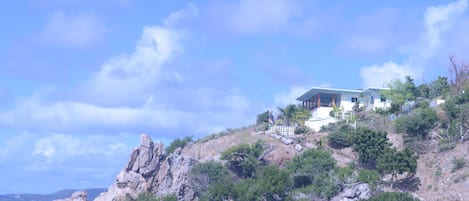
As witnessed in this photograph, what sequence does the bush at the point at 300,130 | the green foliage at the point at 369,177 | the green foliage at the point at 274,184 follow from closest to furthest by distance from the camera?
the green foliage at the point at 274,184 → the green foliage at the point at 369,177 → the bush at the point at 300,130

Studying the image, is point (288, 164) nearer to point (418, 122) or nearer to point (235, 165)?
point (235, 165)

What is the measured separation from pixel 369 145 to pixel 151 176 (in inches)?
696

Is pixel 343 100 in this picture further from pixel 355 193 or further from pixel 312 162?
pixel 355 193

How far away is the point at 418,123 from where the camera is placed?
246 feet

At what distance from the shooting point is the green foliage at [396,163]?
67.4m

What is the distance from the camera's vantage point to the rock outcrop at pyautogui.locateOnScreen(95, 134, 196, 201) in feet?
222

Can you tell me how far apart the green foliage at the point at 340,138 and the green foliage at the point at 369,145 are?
12.7ft

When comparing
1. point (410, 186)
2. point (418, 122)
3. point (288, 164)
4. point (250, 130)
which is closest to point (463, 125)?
point (418, 122)

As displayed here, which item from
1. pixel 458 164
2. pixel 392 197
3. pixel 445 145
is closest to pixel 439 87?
pixel 445 145

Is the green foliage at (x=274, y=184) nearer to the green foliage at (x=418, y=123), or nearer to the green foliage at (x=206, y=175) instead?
the green foliage at (x=206, y=175)

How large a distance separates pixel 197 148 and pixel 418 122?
22311 mm

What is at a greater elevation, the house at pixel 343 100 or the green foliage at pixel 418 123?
the house at pixel 343 100

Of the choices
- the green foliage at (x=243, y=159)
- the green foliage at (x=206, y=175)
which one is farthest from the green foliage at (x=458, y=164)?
the green foliage at (x=206, y=175)

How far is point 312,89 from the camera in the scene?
3730 inches
